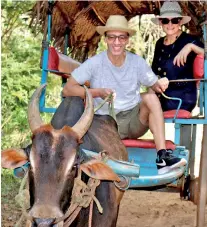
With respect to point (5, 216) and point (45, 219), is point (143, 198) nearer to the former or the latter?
point (5, 216)

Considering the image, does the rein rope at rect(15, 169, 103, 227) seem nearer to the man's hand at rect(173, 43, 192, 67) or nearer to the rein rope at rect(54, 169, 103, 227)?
the rein rope at rect(54, 169, 103, 227)

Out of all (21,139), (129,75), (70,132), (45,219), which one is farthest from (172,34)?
A: (21,139)

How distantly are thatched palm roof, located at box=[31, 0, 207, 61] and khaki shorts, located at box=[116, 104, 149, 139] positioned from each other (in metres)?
1.53

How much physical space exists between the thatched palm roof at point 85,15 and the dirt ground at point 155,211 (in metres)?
2.18

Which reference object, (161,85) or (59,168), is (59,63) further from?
(59,168)

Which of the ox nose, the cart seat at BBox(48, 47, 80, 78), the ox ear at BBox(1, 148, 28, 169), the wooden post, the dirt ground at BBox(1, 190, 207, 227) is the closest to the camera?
the ox nose

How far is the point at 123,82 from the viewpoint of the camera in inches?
211

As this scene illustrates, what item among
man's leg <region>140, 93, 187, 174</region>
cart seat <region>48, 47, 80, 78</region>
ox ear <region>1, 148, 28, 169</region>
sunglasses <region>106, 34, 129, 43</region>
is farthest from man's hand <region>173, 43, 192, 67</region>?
ox ear <region>1, 148, 28, 169</region>

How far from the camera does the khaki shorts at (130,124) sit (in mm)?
5465

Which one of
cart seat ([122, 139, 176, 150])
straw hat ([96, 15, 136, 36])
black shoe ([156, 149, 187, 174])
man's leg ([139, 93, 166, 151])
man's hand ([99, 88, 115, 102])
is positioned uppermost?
straw hat ([96, 15, 136, 36])

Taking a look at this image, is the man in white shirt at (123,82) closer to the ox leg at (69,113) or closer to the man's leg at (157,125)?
the man's leg at (157,125)

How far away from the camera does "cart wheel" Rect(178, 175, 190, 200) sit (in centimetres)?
547

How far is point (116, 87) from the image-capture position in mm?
5371

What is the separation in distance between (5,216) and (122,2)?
300cm
